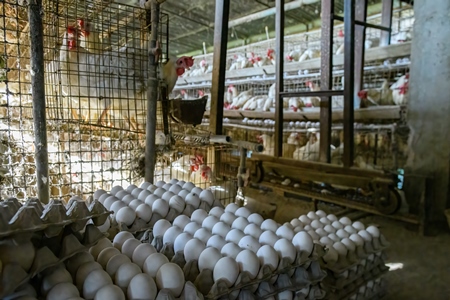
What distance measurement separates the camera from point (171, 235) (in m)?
1.00

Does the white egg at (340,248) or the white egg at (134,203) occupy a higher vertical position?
the white egg at (134,203)

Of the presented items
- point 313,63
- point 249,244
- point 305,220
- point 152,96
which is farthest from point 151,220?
point 313,63

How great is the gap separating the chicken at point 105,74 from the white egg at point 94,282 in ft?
4.61

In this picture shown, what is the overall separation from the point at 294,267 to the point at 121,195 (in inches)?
29.9

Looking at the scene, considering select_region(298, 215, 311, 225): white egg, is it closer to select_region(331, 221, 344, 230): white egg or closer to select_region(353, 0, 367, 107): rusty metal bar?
select_region(331, 221, 344, 230): white egg

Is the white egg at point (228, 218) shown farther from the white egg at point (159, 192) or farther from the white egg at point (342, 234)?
the white egg at point (342, 234)

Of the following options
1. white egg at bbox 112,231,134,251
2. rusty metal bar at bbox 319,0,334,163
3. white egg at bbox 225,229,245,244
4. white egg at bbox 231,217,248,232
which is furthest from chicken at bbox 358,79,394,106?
white egg at bbox 112,231,134,251

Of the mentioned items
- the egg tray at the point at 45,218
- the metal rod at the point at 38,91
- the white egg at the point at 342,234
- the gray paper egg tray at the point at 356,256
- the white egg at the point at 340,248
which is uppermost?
the metal rod at the point at 38,91

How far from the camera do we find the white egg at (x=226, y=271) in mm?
801

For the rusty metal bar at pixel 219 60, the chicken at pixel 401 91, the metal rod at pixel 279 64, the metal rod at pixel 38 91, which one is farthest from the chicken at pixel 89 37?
the chicken at pixel 401 91

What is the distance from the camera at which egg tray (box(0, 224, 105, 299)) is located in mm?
538

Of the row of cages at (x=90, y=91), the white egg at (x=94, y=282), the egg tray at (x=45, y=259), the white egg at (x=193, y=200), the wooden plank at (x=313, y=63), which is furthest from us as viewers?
the wooden plank at (x=313, y=63)

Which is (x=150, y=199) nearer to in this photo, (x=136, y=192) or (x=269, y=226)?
(x=136, y=192)

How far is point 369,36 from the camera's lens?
5062mm
